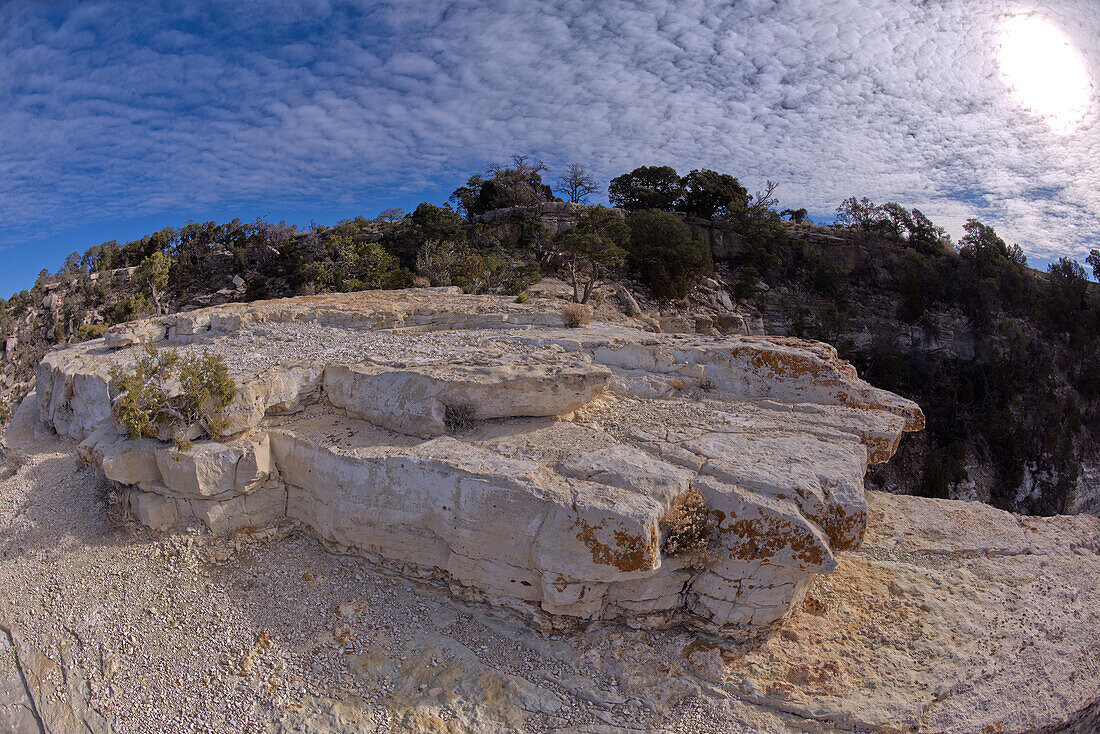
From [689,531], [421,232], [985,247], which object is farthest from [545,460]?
[985,247]

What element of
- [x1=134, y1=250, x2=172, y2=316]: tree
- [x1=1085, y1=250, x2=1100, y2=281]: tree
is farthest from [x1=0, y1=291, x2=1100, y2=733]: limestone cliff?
[x1=1085, y1=250, x2=1100, y2=281]: tree

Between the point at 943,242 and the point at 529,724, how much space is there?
41717 millimetres

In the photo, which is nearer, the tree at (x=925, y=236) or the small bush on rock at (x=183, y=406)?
the small bush on rock at (x=183, y=406)

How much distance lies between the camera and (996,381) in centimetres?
2794

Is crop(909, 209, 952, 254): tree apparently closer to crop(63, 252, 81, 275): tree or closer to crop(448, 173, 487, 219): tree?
Result: crop(448, 173, 487, 219): tree

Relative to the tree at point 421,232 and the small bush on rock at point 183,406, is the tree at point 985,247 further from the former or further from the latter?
the small bush on rock at point 183,406

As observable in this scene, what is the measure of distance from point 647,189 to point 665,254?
34.5 ft

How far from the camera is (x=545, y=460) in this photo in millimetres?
5906

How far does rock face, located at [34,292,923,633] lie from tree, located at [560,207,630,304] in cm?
1005

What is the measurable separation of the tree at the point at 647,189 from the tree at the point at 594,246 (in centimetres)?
1110

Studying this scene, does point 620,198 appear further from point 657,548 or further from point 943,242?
point 657,548

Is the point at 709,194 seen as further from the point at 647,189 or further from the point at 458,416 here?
the point at 458,416

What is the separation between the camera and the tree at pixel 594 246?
64.7 feet

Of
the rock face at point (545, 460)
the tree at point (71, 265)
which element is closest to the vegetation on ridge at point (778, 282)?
the tree at point (71, 265)
